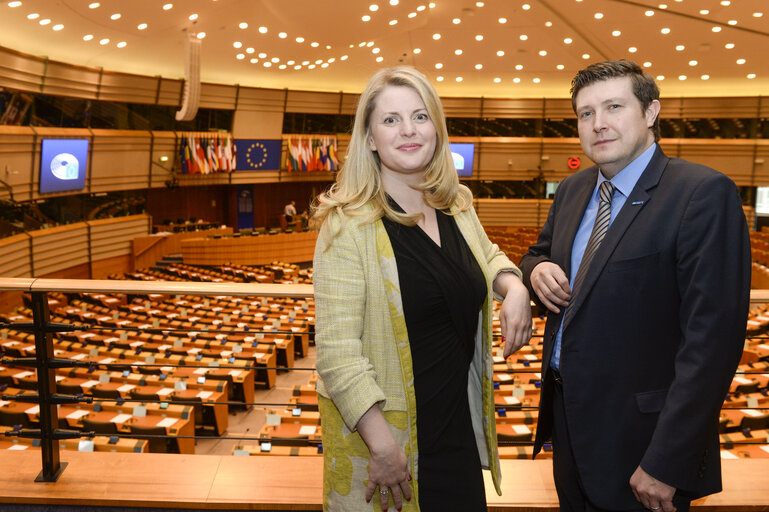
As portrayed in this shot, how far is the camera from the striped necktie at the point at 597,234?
5.20 ft

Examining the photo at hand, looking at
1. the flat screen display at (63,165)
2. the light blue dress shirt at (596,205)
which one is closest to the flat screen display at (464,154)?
the flat screen display at (63,165)

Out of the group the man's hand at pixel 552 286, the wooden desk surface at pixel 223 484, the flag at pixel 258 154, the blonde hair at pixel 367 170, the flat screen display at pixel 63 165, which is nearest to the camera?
the blonde hair at pixel 367 170

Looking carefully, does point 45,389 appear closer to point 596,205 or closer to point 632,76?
point 596,205

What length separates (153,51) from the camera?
15.1 meters

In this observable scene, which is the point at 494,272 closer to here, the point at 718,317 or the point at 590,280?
the point at 590,280

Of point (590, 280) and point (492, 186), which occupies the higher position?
point (492, 186)

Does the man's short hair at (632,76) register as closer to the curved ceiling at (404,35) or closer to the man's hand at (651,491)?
the man's hand at (651,491)

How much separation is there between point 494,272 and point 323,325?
0.55 metres

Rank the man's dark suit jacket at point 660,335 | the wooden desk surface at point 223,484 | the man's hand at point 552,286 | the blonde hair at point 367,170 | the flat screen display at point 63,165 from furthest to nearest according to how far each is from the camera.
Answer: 1. the flat screen display at point 63,165
2. the wooden desk surface at point 223,484
3. the man's hand at point 552,286
4. the blonde hair at point 367,170
5. the man's dark suit jacket at point 660,335

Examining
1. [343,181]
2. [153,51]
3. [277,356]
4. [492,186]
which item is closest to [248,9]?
[153,51]

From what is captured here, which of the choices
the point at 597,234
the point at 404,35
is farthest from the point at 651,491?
the point at 404,35

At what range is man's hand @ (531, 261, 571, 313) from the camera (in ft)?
5.31

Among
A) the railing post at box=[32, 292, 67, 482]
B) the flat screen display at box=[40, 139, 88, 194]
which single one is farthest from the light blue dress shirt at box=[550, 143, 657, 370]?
the flat screen display at box=[40, 139, 88, 194]

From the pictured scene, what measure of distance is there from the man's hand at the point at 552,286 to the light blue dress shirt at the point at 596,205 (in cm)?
5
